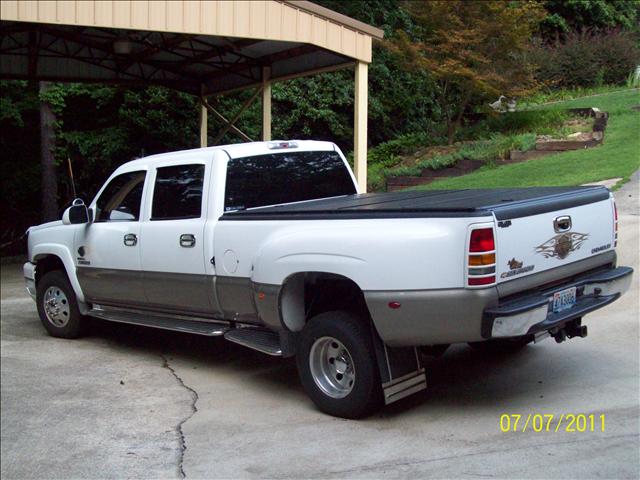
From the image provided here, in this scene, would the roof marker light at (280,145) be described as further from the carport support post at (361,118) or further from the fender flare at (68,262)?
the carport support post at (361,118)

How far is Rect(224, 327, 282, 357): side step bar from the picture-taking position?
21.1 ft

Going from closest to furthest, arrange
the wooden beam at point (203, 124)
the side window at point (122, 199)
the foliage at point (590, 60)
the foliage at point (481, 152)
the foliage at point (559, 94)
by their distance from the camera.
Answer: the side window at point (122, 199) < the foliage at point (590, 60) < the foliage at point (559, 94) < the foliage at point (481, 152) < the wooden beam at point (203, 124)

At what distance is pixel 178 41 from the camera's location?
14539 millimetres

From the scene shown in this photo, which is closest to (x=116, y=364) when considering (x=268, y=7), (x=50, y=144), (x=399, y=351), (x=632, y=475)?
(x=399, y=351)

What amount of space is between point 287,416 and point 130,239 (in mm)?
2727

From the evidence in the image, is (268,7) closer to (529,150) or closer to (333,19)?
(333,19)

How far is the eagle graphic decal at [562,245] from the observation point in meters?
5.61

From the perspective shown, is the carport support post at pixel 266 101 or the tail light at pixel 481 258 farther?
the carport support post at pixel 266 101

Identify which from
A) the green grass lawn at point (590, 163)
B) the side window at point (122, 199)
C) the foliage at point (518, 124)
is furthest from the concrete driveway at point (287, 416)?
the foliage at point (518, 124)

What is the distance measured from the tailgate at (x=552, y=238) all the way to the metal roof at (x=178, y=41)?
6.07 metres

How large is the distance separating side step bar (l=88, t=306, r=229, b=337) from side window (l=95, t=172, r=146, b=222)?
97 centimetres

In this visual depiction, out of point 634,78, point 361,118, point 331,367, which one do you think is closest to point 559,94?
point 361,118
